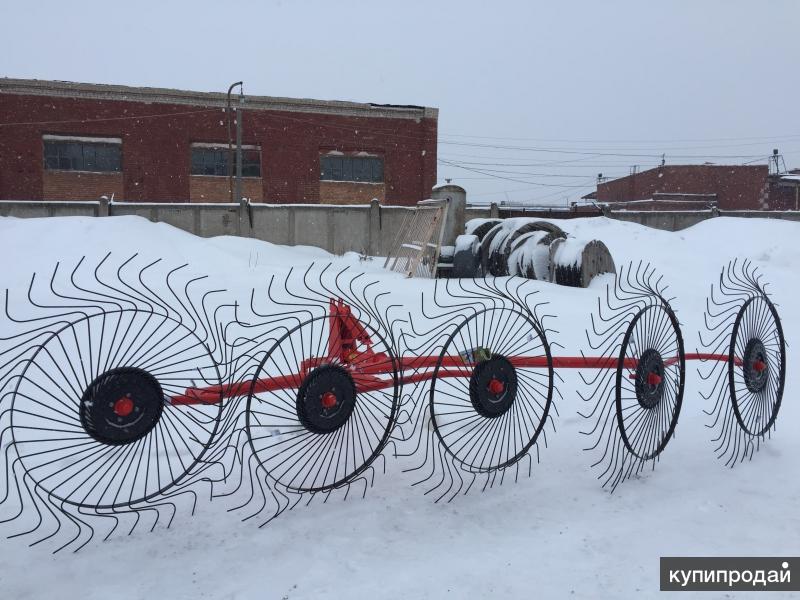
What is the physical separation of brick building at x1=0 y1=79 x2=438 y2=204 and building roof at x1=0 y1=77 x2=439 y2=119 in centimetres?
4

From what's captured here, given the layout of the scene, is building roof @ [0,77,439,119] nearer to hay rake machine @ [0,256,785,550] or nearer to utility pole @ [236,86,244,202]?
utility pole @ [236,86,244,202]

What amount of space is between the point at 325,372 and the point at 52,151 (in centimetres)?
2755

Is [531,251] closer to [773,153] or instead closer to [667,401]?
[667,401]

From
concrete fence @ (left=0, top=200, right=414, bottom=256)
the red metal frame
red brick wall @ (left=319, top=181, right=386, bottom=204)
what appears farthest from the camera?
red brick wall @ (left=319, top=181, right=386, bottom=204)

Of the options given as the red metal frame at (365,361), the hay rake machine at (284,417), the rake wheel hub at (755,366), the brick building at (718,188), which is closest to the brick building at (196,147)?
the brick building at (718,188)

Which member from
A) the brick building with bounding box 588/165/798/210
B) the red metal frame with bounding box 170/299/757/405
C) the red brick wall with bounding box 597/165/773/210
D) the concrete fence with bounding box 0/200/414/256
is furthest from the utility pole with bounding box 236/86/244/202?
the red brick wall with bounding box 597/165/773/210

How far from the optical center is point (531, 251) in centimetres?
1203

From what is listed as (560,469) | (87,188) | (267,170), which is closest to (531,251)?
(560,469)

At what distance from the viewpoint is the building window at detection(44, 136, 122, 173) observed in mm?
26031

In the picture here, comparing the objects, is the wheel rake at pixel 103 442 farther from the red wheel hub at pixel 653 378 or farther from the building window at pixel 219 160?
the building window at pixel 219 160

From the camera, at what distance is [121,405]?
281 centimetres

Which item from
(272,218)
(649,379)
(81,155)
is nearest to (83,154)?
(81,155)

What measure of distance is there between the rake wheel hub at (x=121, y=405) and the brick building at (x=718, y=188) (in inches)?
1703

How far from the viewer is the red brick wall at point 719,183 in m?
42.6
